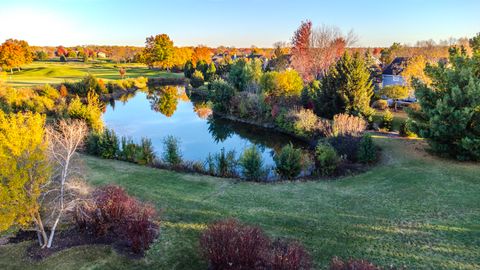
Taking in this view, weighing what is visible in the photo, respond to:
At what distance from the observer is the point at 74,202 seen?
8820 mm

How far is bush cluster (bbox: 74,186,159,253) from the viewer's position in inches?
358

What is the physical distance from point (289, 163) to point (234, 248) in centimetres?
966

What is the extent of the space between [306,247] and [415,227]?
140 inches

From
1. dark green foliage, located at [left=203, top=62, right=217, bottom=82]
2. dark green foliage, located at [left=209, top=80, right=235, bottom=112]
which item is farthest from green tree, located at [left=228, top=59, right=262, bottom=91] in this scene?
dark green foliage, located at [left=203, top=62, right=217, bottom=82]

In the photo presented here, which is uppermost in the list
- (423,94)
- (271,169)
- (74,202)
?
(423,94)

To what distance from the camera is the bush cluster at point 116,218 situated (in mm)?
9086

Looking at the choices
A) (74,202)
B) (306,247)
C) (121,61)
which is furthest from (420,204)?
(121,61)

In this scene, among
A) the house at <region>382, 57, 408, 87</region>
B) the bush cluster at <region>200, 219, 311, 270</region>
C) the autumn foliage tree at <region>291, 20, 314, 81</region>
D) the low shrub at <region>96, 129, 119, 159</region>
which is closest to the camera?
the bush cluster at <region>200, 219, 311, 270</region>

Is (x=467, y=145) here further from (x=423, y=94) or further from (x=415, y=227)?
(x=415, y=227)

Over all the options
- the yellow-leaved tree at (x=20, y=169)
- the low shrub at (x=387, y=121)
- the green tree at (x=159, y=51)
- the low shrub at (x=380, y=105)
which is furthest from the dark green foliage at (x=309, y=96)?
the green tree at (x=159, y=51)

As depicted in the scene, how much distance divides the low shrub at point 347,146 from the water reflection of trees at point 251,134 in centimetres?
540

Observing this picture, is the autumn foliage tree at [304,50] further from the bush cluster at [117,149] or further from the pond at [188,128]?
the bush cluster at [117,149]

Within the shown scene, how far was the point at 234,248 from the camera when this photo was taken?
737cm

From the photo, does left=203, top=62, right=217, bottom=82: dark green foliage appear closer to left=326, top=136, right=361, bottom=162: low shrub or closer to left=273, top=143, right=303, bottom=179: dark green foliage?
left=326, top=136, right=361, bottom=162: low shrub
